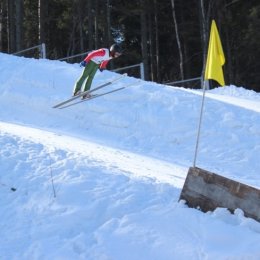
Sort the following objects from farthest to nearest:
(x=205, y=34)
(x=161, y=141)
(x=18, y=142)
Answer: (x=205, y=34)
(x=161, y=141)
(x=18, y=142)

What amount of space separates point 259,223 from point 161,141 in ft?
19.5

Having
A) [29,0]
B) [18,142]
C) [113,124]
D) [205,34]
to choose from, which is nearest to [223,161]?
[113,124]

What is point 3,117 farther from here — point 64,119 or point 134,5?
point 134,5

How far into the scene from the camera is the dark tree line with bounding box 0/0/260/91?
102 feet

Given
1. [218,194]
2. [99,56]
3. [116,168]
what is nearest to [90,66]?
[99,56]

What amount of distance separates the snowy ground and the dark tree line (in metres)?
14.1

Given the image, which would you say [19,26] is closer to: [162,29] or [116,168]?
[162,29]

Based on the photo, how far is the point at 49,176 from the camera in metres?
7.63

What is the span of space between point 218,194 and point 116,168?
85.6 inches

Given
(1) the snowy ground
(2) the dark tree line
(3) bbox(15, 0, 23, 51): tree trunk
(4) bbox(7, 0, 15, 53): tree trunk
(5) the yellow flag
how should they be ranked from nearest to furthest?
(1) the snowy ground, (5) the yellow flag, (3) bbox(15, 0, 23, 51): tree trunk, (2) the dark tree line, (4) bbox(7, 0, 15, 53): tree trunk

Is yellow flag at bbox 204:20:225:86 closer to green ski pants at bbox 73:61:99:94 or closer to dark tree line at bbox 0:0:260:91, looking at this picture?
green ski pants at bbox 73:61:99:94

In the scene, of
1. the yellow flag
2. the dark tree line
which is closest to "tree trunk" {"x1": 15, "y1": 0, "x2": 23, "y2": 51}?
the dark tree line

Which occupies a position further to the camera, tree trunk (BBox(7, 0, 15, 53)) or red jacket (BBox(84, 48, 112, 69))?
tree trunk (BBox(7, 0, 15, 53))

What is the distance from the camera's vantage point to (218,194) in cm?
668
